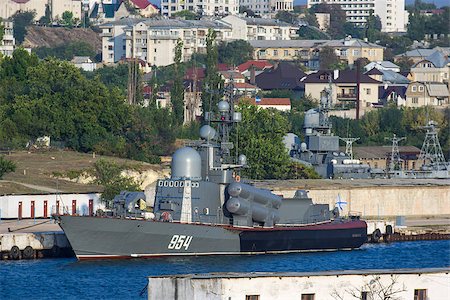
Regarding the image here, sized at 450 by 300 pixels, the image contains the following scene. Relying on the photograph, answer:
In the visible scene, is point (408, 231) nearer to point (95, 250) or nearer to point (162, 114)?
point (95, 250)

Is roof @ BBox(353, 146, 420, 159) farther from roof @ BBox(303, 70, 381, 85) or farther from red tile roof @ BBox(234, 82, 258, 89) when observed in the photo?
red tile roof @ BBox(234, 82, 258, 89)

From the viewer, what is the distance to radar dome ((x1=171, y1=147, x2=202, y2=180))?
67750mm

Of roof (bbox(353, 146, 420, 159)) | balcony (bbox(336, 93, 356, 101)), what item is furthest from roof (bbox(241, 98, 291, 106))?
roof (bbox(353, 146, 420, 159))

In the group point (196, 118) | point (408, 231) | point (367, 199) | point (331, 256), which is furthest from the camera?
point (196, 118)

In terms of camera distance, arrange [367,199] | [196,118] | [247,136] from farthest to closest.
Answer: [196,118] → [247,136] → [367,199]

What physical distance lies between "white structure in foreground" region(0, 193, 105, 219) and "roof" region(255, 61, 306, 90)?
3982 inches

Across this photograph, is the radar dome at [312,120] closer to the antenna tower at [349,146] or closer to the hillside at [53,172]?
the antenna tower at [349,146]

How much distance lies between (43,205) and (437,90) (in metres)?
104

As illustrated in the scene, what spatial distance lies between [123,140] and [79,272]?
150 ft

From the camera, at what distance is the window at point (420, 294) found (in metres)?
42.5

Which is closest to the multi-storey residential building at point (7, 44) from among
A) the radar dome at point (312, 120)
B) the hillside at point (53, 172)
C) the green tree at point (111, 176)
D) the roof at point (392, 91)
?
the roof at point (392, 91)

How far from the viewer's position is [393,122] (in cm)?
14425

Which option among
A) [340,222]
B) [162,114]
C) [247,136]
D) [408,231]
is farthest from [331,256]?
[162,114]

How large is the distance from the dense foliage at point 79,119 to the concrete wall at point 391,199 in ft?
72.0
